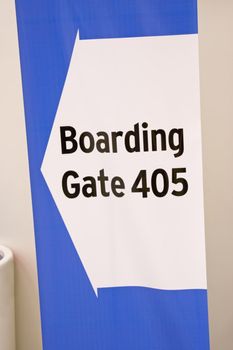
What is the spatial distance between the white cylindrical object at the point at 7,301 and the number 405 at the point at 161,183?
589mm

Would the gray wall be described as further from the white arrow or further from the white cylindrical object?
the white cylindrical object

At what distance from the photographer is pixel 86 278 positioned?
145 cm

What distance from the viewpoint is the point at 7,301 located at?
1.53 meters

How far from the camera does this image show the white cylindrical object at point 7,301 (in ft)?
4.91

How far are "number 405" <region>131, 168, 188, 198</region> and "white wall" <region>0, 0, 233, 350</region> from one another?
26 cm

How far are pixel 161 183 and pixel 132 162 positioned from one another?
13 cm

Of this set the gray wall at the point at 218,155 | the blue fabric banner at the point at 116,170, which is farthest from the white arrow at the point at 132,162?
the gray wall at the point at 218,155

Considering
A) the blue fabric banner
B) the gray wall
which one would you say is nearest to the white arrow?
the blue fabric banner

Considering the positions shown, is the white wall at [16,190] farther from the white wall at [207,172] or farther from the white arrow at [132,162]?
the white arrow at [132,162]

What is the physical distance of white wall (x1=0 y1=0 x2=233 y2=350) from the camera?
154 cm

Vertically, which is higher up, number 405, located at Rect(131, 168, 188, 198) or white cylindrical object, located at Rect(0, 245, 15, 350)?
number 405, located at Rect(131, 168, 188, 198)

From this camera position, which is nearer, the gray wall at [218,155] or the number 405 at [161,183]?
the number 405 at [161,183]

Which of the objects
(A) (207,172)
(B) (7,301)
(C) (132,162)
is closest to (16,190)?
(B) (7,301)

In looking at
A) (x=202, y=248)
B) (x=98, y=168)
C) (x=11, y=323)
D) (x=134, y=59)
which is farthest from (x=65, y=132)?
(x=11, y=323)
